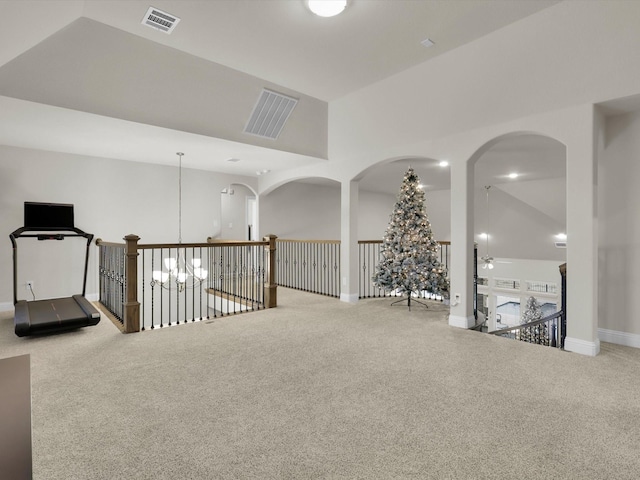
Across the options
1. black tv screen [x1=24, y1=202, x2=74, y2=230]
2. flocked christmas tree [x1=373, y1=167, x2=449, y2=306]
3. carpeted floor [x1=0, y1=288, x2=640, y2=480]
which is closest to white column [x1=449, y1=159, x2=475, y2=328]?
carpeted floor [x1=0, y1=288, x2=640, y2=480]

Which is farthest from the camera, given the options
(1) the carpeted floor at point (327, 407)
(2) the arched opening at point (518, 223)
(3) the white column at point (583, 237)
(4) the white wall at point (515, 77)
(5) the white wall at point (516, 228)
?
(5) the white wall at point (516, 228)

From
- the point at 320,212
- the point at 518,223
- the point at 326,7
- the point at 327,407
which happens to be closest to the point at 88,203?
the point at 326,7

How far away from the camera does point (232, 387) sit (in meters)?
2.73

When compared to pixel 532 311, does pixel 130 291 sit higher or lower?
higher

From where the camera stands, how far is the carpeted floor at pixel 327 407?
72.5 inches

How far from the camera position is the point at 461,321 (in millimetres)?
4520

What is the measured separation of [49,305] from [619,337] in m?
6.96

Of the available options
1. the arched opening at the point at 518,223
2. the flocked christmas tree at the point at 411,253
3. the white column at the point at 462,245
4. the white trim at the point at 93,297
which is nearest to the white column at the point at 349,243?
the flocked christmas tree at the point at 411,253

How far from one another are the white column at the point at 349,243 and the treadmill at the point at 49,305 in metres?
3.73

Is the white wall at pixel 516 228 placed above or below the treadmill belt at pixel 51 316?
above

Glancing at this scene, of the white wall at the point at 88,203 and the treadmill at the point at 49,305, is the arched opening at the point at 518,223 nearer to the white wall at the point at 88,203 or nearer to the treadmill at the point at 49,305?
the treadmill at the point at 49,305

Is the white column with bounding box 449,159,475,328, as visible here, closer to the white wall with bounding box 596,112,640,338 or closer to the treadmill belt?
the white wall with bounding box 596,112,640,338

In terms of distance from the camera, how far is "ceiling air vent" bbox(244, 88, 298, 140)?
507 centimetres

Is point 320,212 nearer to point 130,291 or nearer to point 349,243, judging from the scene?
point 349,243
